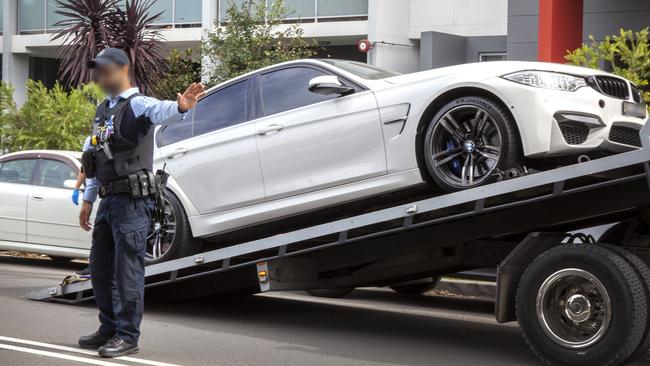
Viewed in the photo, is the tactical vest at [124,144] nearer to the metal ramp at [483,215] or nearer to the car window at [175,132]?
the metal ramp at [483,215]

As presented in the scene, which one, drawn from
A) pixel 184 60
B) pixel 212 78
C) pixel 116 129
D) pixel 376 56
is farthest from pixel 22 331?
A: pixel 376 56

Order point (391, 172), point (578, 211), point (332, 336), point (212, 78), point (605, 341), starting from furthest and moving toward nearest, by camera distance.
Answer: point (212, 78) < point (332, 336) < point (391, 172) < point (578, 211) < point (605, 341)

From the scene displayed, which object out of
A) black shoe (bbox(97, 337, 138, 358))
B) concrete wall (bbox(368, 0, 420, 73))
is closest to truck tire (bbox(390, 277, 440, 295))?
black shoe (bbox(97, 337, 138, 358))

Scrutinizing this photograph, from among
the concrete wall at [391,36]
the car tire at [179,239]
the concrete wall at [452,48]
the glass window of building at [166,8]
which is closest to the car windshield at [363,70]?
the car tire at [179,239]

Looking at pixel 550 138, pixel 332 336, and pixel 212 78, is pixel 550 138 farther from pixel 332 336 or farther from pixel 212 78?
pixel 212 78

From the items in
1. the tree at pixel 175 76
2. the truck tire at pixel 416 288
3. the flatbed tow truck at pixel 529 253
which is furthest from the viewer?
the tree at pixel 175 76

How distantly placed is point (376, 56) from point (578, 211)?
18363 millimetres

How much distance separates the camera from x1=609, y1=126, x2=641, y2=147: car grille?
680cm

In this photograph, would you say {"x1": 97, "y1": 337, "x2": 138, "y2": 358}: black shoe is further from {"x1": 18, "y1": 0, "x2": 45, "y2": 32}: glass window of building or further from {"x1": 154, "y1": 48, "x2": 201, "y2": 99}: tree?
{"x1": 18, "y1": 0, "x2": 45, "y2": 32}: glass window of building

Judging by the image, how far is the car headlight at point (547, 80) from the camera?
6.68 m

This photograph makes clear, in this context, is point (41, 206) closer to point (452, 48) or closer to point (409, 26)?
point (452, 48)

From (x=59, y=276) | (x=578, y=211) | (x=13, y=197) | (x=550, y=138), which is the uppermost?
(x=550, y=138)

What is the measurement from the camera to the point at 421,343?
7477 millimetres

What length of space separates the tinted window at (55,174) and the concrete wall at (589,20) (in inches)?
405
